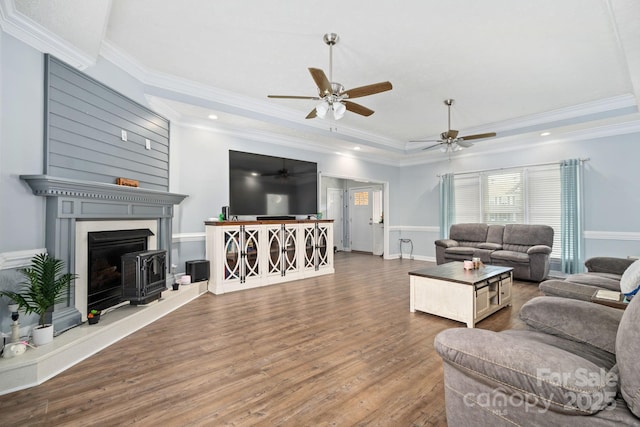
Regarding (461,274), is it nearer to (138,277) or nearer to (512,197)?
(138,277)

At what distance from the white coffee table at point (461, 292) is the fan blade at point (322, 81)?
2.25m

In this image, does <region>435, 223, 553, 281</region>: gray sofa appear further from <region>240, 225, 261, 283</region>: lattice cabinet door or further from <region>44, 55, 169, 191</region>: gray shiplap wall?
<region>44, 55, 169, 191</region>: gray shiplap wall

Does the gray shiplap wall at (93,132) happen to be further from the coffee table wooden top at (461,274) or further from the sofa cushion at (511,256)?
the sofa cushion at (511,256)

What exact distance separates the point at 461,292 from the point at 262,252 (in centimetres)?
297

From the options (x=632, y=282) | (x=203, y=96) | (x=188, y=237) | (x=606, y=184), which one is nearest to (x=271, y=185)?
(x=188, y=237)

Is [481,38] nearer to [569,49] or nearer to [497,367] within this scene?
[569,49]

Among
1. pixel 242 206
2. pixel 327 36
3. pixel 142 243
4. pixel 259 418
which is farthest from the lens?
pixel 242 206

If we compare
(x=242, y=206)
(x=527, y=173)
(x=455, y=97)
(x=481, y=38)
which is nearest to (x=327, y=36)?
(x=481, y=38)

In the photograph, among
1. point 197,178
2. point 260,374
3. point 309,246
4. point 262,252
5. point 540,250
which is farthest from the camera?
point 309,246

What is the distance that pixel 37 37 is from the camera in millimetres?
2439

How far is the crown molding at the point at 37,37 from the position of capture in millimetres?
2230

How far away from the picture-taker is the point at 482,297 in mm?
3215

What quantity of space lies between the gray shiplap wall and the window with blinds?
6305 mm

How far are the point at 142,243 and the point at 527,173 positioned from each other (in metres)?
6.91
